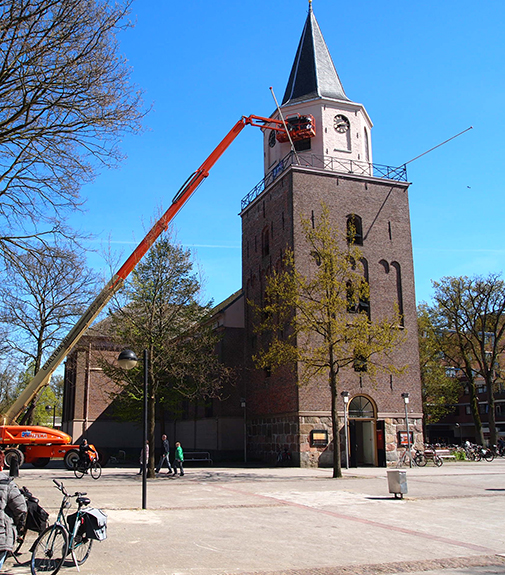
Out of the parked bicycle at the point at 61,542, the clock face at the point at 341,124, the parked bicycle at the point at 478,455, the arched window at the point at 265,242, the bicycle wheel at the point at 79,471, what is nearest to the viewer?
the parked bicycle at the point at 61,542

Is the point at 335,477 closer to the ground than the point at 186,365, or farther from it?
closer to the ground

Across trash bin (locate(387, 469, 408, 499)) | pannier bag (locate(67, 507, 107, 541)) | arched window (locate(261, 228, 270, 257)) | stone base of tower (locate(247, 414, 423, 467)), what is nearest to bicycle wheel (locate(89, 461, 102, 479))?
stone base of tower (locate(247, 414, 423, 467))

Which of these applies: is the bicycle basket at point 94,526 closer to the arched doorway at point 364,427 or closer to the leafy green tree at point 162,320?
the leafy green tree at point 162,320

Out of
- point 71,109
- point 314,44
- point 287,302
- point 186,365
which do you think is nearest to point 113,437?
point 186,365

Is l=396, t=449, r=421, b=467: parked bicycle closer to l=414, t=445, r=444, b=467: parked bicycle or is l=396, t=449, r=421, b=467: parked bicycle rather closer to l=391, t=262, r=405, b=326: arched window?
l=414, t=445, r=444, b=467: parked bicycle

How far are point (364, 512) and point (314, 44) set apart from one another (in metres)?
30.2

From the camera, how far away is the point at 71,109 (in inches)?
427

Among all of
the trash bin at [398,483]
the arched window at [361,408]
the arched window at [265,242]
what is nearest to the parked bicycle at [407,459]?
the arched window at [361,408]

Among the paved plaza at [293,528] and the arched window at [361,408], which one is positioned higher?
the arched window at [361,408]

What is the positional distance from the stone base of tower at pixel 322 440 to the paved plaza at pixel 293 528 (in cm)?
729

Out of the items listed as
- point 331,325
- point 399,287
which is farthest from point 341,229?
point 331,325

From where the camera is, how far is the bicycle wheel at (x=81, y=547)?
770cm

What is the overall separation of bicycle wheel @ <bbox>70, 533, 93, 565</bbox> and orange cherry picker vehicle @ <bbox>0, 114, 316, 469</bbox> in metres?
15.4

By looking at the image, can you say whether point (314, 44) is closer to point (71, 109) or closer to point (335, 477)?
point (335, 477)
